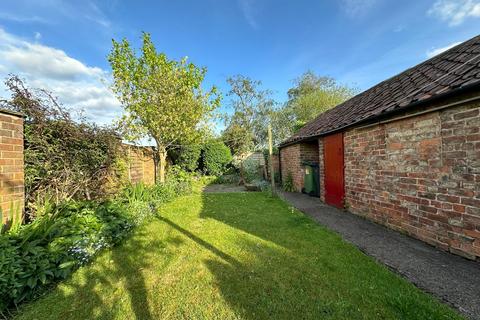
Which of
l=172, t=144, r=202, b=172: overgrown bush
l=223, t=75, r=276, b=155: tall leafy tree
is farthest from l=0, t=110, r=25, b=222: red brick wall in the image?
l=223, t=75, r=276, b=155: tall leafy tree

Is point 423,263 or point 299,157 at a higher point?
point 299,157

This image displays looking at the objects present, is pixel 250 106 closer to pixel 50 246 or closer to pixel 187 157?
pixel 187 157

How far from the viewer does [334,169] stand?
6992 mm

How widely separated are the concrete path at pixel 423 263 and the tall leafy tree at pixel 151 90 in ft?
21.8

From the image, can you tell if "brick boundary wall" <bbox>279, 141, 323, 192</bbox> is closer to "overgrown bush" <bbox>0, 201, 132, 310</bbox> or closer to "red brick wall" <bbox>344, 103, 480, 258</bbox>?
"red brick wall" <bbox>344, 103, 480, 258</bbox>

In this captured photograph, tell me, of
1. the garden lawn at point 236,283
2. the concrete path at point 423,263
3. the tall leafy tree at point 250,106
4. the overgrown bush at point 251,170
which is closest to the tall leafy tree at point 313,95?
the tall leafy tree at point 250,106

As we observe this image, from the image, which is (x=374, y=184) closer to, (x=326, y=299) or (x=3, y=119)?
(x=326, y=299)

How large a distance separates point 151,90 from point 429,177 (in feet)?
28.1

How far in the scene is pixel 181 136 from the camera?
9.27m

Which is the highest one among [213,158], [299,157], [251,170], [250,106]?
[250,106]

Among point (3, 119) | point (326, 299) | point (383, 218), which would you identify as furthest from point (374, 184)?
point (3, 119)

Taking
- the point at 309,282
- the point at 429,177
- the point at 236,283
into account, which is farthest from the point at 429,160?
the point at 236,283

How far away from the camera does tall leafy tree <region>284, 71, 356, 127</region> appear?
79.2 feet

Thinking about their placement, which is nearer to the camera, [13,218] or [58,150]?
[13,218]
